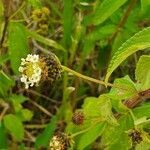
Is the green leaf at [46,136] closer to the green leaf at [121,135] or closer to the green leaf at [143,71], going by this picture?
the green leaf at [121,135]

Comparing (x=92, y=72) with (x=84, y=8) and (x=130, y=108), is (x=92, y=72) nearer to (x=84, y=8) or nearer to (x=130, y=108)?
(x=84, y=8)

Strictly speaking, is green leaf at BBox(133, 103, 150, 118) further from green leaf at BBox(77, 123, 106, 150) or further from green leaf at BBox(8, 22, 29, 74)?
green leaf at BBox(8, 22, 29, 74)

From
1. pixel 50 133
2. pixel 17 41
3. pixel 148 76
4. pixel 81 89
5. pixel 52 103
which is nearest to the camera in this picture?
pixel 148 76

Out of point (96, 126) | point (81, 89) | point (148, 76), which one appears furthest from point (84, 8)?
point (148, 76)

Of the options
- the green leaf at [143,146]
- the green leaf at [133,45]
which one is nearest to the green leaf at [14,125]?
the green leaf at [143,146]

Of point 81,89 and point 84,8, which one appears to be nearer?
point 84,8

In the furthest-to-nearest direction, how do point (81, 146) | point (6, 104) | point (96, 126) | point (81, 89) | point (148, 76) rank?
point (81, 89) → point (6, 104) → point (81, 146) → point (96, 126) → point (148, 76)

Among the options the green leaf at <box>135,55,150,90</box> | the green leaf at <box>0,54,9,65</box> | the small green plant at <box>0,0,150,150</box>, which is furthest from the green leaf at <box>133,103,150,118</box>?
the green leaf at <box>0,54,9,65</box>
